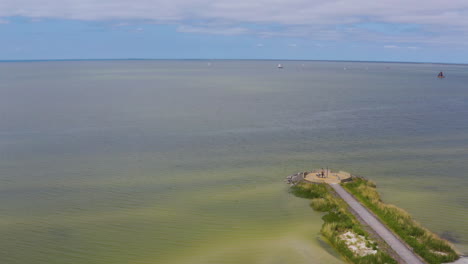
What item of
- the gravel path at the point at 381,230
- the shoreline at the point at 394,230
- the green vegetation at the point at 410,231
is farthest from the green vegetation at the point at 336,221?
the green vegetation at the point at 410,231

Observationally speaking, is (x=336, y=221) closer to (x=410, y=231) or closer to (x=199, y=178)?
(x=410, y=231)

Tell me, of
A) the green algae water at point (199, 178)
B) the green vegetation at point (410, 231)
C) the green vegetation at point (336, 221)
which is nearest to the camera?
the green vegetation at point (410, 231)

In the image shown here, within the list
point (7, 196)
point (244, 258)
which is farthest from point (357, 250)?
point (7, 196)

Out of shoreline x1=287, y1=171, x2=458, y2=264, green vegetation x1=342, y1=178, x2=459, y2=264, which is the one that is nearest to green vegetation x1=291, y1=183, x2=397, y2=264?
shoreline x1=287, y1=171, x2=458, y2=264

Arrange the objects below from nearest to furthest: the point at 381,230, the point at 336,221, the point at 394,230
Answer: the point at 394,230 → the point at 381,230 → the point at 336,221

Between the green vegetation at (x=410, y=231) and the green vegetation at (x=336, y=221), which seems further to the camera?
the green vegetation at (x=336, y=221)

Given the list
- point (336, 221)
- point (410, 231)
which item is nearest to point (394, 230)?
point (410, 231)

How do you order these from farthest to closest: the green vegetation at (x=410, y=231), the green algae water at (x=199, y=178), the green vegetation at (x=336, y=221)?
1. the green algae water at (x=199, y=178)
2. the green vegetation at (x=336, y=221)
3. the green vegetation at (x=410, y=231)

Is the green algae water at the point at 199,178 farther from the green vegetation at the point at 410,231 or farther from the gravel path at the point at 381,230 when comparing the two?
the gravel path at the point at 381,230
